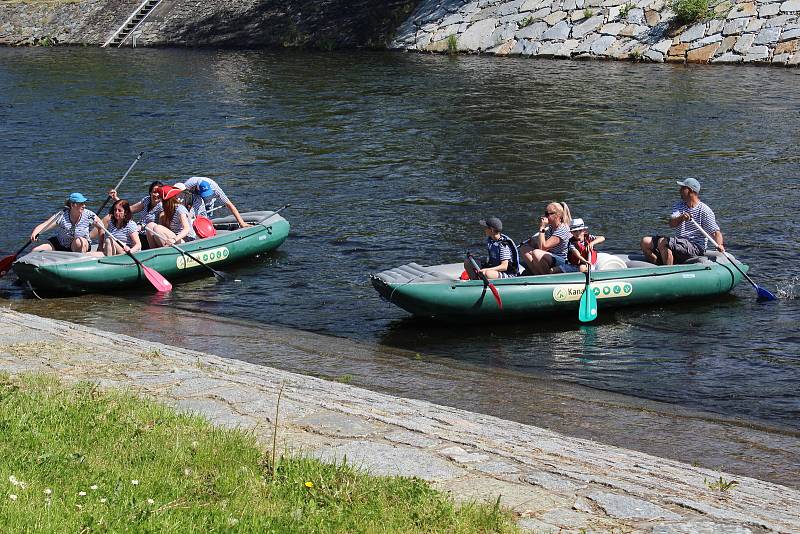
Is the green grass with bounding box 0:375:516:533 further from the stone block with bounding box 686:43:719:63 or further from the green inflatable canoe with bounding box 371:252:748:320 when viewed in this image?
the stone block with bounding box 686:43:719:63

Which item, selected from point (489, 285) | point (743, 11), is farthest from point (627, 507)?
point (743, 11)

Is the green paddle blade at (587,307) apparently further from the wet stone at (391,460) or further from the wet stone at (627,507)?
the wet stone at (627,507)

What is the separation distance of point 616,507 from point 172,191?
1048 centimetres

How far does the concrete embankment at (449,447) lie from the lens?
6.22 m

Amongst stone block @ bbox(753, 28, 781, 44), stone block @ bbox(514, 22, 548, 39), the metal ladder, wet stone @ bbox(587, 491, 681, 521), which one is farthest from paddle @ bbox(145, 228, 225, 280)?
the metal ladder

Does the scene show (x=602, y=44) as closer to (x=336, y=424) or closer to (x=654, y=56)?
(x=654, y=56)

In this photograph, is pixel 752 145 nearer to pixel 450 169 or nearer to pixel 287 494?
pixel 450 169

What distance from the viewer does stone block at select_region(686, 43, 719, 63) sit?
3284 centimetres

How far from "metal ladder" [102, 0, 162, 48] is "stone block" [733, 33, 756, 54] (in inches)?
1044

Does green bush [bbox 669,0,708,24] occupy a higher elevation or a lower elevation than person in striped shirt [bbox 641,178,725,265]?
higher

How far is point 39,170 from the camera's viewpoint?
22.9 metres

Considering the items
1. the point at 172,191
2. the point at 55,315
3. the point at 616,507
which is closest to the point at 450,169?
the point at 172,191

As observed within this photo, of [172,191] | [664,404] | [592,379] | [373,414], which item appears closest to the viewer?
[373,414]

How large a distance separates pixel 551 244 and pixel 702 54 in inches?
846
